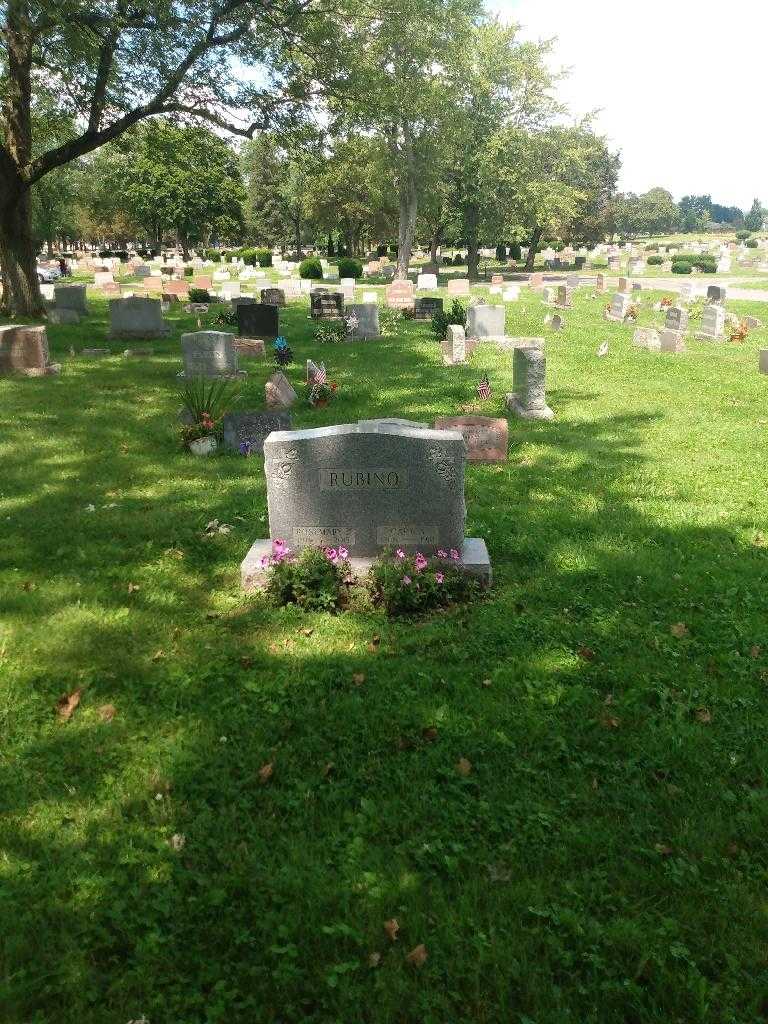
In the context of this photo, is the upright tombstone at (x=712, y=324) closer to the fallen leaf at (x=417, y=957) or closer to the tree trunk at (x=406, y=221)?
the fallen leaf at (x=417, y=957)

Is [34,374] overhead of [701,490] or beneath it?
overhead

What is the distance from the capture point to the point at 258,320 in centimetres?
2012

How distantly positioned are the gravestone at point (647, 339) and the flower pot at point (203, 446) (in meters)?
13.3

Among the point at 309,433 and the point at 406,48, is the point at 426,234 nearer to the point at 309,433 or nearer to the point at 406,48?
the point at 406,48

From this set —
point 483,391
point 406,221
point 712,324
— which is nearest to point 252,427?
point 483,391

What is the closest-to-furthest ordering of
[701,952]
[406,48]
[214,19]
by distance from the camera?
[701,952], [214,19], [406,48]

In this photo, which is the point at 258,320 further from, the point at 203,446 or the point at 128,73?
the point at 203,446

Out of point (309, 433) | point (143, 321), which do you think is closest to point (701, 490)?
point (309, 433)

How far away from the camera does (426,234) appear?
61750 mm

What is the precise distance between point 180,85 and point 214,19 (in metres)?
1.94

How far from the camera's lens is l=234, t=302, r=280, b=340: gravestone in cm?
2003

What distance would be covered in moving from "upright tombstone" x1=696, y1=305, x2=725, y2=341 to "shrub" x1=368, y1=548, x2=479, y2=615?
18.1 meters

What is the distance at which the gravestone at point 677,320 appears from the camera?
66.8 feet

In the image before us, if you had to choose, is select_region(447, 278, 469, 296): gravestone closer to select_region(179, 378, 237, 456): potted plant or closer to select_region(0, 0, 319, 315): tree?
select_region(0, 0, 319, 315): tree
